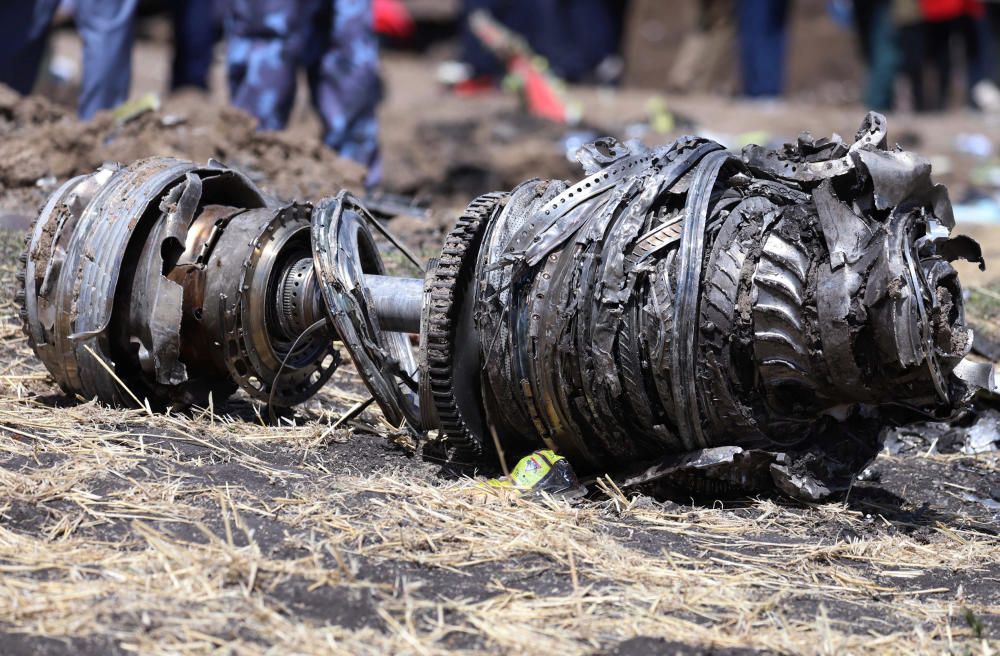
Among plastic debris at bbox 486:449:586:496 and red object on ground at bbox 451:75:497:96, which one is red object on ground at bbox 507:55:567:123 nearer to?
red object on ground at bbox 451:75:497:96

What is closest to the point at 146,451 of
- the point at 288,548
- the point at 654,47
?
the point at 288,548

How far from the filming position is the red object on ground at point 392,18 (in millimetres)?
14180

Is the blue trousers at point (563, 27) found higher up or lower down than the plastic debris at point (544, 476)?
higher up

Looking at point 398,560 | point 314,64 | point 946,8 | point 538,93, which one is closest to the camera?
point 398,560

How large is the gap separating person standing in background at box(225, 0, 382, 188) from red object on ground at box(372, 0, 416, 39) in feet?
24.1

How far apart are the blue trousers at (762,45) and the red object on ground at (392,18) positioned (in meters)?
3.87

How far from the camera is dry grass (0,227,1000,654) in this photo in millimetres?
2303

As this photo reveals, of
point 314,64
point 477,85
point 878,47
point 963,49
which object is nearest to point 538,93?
point 477,85

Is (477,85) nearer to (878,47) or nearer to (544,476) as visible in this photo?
(878,47)

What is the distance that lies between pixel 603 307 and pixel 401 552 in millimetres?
733

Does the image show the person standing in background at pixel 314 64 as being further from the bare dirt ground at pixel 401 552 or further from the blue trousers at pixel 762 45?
the blue trousers at pixel 762 45

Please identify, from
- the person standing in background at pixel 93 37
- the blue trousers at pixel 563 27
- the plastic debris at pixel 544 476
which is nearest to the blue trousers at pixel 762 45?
the blue trousers at pixel 563 27

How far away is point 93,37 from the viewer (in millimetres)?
6793

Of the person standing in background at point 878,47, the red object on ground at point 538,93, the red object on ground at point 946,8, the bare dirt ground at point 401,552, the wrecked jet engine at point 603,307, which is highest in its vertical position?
the red object on ground at point 946,8
